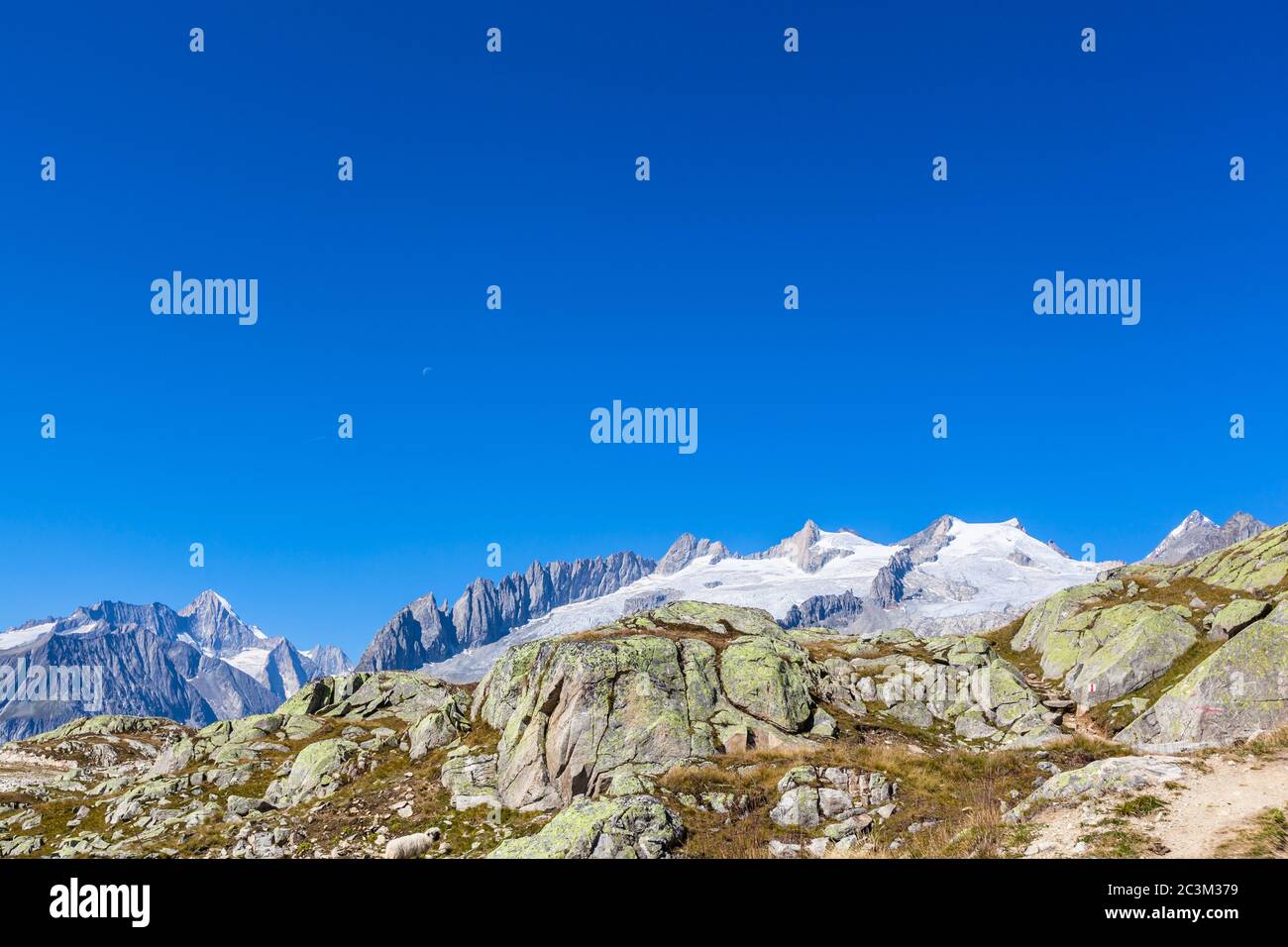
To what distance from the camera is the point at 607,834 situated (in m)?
20.7

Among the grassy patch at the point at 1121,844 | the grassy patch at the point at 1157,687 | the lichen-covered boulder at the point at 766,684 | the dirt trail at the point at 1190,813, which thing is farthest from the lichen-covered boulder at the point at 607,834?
the grassy patch at the point at 1157,687

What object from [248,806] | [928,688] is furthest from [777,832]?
[248,806]

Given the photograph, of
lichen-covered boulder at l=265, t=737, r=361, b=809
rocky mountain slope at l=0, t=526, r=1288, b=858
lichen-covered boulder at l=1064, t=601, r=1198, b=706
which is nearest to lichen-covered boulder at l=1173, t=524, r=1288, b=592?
rocky mountain slope at l=0, t=526, r=1288, b=858

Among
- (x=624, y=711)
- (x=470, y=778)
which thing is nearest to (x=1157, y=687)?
(x=624, y=711)

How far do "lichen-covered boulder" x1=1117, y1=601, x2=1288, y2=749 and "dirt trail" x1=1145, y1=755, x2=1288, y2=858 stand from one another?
16.5m

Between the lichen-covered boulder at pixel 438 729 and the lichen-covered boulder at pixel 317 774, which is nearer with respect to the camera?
the lichen-covered boulder at pixel 317 774

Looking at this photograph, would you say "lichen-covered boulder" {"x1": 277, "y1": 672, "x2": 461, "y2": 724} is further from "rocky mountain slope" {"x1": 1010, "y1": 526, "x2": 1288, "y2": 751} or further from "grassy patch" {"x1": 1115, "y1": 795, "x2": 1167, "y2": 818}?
"grassy patch" {"x1": 1115, "y1": 795, "x2": 1167, "y2": 818}

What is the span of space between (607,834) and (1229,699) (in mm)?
34035

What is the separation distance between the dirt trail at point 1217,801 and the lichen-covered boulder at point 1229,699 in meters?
16.5

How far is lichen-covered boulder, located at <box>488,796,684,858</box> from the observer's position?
20312mm

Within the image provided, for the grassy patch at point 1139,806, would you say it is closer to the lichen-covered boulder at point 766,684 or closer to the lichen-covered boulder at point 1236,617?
the lichen-covered boulder at point 766,684

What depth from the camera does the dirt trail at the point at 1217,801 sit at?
49.2ft
